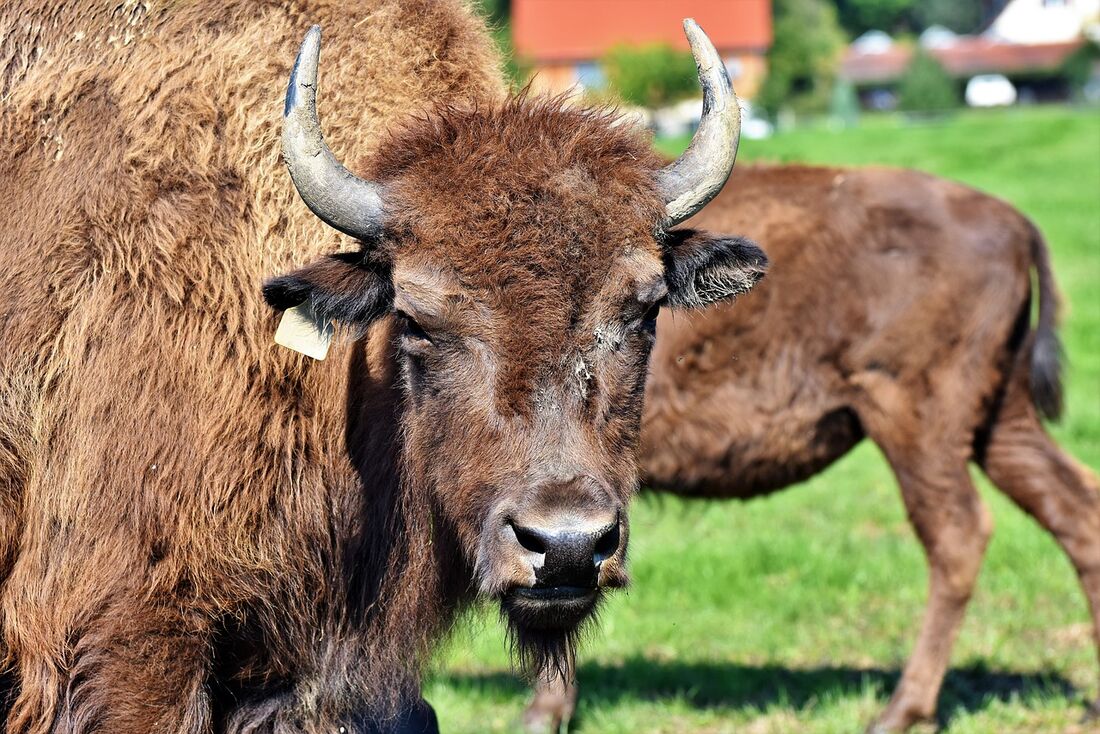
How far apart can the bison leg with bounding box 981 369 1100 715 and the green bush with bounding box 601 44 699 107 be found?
41116 millimetres

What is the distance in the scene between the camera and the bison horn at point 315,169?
3955 millimetres

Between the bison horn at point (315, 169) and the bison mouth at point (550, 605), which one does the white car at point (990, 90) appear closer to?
the bison horn at point (315, 169)

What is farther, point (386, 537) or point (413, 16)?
point (413, 16)

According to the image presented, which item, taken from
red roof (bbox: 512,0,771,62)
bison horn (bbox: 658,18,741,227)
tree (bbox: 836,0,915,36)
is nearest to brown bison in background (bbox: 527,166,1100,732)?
bison horn (bbox: 658,18,741,227)

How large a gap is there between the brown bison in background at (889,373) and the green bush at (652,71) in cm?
4090

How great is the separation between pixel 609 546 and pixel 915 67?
66.3 metres

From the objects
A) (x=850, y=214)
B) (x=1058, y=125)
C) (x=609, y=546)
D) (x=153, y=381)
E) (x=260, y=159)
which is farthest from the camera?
(x=1058, y=125)

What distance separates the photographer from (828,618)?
8062 mm

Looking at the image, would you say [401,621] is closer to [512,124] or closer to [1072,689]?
→ [512,124]

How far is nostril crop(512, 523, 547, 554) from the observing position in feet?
12.1

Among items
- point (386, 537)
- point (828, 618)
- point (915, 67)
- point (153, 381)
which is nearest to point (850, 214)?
point (828, 618)

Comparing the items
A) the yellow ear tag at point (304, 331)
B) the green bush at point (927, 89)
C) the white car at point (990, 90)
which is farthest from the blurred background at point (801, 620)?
the white car at point (990, 90)

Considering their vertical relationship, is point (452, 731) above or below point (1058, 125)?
above

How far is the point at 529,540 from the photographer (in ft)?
12.2
